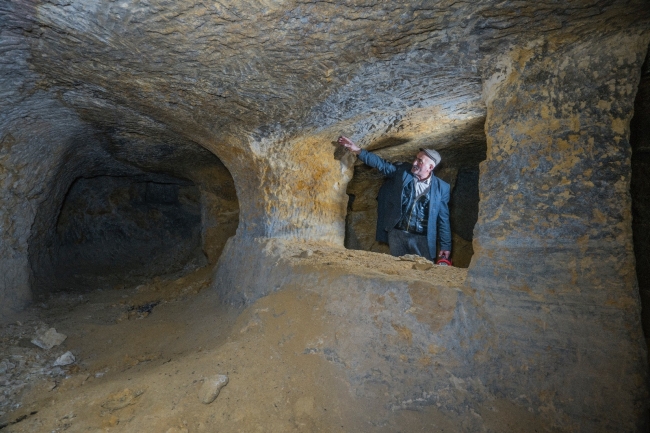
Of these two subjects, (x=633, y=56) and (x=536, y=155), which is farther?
(x=536, y=155)

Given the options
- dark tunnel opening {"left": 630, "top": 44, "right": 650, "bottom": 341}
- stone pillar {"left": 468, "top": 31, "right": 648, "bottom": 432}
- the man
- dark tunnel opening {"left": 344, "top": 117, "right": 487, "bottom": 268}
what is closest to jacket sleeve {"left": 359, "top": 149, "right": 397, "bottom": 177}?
the man

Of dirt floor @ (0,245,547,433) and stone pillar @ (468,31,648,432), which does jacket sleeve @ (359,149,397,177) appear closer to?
dirt floor @ (0,245,547,433)

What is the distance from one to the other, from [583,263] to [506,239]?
29 cm

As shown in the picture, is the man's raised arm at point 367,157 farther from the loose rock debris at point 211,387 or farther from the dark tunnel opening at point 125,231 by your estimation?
the dark tunnel opening at point 125,231

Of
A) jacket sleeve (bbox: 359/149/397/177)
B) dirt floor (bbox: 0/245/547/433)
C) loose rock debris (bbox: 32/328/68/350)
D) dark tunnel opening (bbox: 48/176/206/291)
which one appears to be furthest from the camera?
dark tunnel opening (bbox: 48/176/206/291)

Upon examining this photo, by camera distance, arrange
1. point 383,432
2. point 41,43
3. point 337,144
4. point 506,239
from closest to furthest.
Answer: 1. point 383,432
2. point 506,239
3. point 41,43
4. point 337,144

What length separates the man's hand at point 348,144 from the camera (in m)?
2.88

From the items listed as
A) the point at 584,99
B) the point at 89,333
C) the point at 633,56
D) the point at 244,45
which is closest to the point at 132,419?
the point at 89,333

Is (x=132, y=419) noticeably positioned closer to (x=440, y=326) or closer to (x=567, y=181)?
(x=440, y=326)

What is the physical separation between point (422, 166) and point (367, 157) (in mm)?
564

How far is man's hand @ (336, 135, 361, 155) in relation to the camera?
288 cm

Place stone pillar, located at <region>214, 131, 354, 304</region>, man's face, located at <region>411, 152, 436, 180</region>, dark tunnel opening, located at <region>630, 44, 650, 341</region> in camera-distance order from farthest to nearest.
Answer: man's face, located at <region>411, 152, 436, 180</region> → stone pillar, located at <region>214, 131, 354, 304</region> → dark tunnel opening, located at <region>630, 44, 650, 341</region>

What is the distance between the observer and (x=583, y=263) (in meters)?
1.41

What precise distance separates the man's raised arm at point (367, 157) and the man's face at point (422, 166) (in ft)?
0.69
